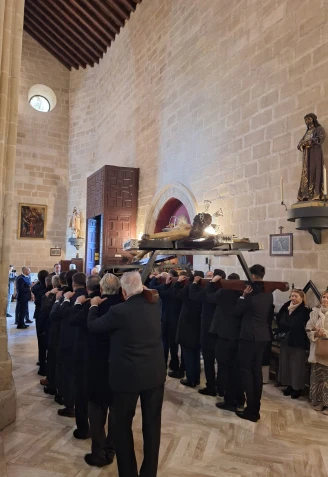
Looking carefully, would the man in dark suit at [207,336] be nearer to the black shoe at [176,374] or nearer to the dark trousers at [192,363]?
the dark trousers at [192,363]

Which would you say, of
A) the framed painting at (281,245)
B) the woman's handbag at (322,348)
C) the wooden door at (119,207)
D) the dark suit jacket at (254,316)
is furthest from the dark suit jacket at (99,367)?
the wooden door at (119,207)

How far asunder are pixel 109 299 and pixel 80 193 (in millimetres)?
12395

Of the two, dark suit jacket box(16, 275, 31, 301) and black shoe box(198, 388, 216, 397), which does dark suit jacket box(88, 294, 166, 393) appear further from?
dark suit jacket box(16, 275, 31, 301)

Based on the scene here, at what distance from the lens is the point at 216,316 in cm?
449

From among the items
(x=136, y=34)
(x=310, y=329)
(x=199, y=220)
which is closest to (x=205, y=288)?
(x=199, y=220)

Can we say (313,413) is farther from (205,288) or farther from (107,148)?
(107,148)

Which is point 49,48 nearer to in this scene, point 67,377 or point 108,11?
point 108,11

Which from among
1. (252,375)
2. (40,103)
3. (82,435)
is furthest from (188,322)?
(40,103)

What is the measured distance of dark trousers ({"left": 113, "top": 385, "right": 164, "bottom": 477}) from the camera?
8.53 ft

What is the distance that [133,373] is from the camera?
256 centimetres

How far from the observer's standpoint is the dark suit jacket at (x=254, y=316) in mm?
Result: 4012

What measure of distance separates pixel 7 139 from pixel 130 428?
294 cm

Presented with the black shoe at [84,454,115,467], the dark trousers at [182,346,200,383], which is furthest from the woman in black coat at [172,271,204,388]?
the black shoe at [84,454,115,467]

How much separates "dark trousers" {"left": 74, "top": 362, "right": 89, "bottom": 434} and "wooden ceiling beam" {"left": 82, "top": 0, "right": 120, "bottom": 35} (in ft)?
38.4
